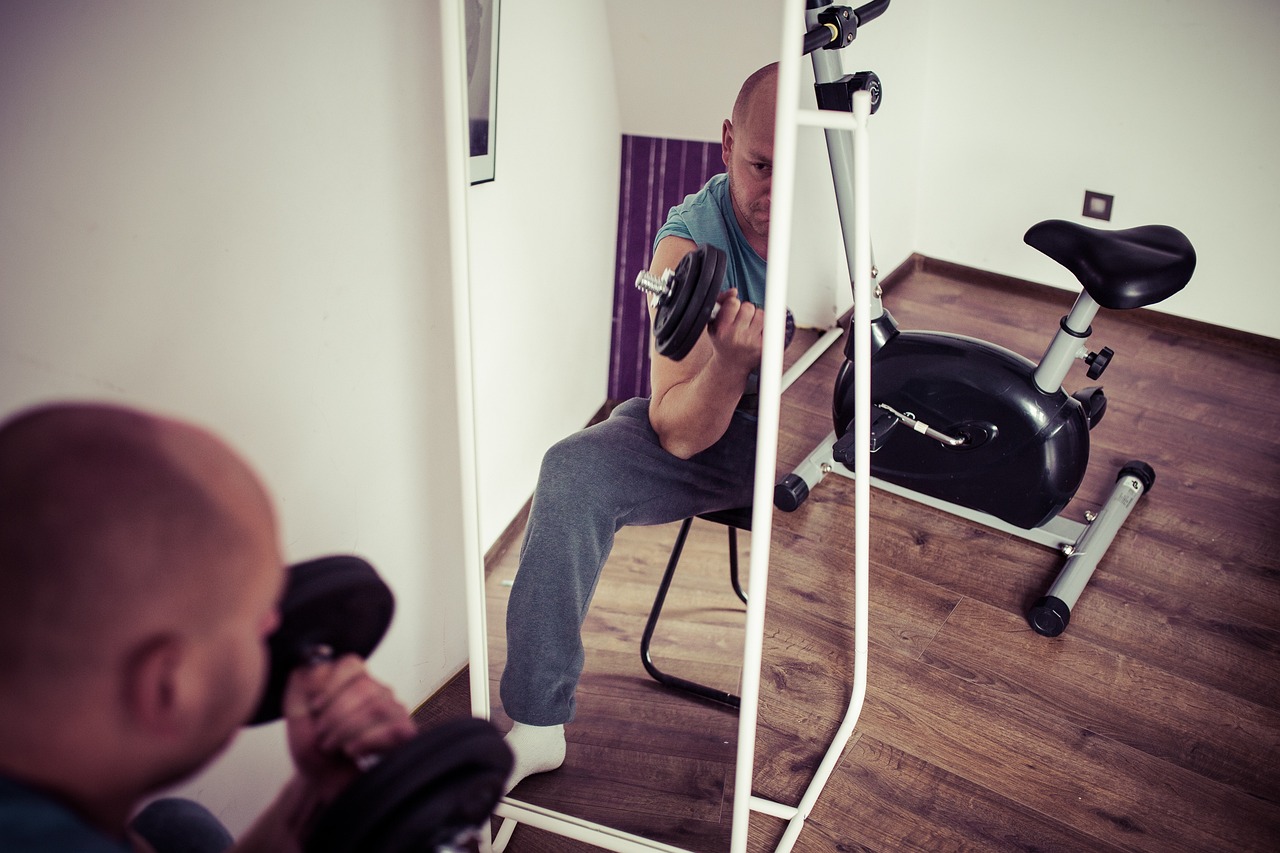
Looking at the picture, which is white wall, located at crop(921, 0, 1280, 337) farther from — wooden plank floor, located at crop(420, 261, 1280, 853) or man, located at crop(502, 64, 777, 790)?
man, located at crop(502, 64, 777, 790)

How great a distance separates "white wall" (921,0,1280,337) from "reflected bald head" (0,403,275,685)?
2867mm

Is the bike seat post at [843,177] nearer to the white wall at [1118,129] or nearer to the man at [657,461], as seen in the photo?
the man at [657,461]

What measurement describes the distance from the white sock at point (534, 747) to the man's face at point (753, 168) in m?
0.70

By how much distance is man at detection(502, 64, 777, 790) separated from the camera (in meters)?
1.09

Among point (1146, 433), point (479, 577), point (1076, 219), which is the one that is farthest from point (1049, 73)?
point (479, 577)

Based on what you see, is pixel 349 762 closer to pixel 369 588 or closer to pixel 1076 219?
pixel 369 588

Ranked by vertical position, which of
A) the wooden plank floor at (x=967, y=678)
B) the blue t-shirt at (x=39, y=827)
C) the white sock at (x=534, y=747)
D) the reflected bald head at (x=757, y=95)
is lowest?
the wooden plank floor at (x=967, y=678)

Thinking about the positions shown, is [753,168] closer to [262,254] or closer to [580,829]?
[262,254]

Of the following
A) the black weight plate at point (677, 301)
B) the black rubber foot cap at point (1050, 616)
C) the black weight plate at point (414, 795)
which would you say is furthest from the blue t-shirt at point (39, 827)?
the black rubber foot cap at point (1050, 616)

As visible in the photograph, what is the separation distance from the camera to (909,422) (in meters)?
2.12

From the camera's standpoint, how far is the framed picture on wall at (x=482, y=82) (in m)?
1.10

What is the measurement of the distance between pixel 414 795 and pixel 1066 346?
69.9 inches

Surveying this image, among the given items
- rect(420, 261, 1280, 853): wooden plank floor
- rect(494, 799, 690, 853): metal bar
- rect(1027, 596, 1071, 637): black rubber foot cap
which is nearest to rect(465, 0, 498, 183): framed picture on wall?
rect(420, 261, 1280, 853): wooden plank floor

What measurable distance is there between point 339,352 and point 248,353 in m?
0.16
